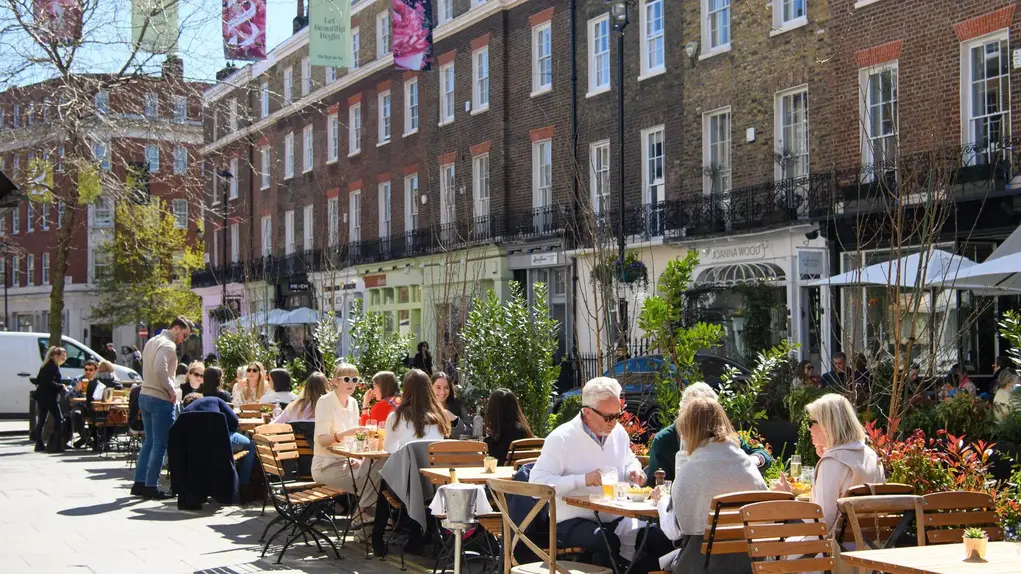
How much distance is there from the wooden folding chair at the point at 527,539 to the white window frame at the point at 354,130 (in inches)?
1374

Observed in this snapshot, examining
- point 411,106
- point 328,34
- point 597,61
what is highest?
point 411,106

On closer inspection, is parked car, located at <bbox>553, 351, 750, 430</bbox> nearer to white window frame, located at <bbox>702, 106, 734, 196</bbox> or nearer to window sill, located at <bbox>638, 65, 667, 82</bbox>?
white window frame, located at <bbox>702, 106, 734, 196</bbox>

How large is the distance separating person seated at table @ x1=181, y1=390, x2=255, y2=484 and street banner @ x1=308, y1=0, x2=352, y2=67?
7.94m

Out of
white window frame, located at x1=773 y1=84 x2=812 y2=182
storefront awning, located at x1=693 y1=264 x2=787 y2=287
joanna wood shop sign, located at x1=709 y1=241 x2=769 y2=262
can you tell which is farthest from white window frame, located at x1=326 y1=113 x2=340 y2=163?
white window frame, located at x1=773 y1=84 x2=812 y2=182

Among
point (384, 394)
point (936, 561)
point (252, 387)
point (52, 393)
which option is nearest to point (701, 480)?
point (936, 561)

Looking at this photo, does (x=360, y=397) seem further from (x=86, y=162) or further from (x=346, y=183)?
(x=346, y=183)

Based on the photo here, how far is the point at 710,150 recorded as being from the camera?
25.9 metres

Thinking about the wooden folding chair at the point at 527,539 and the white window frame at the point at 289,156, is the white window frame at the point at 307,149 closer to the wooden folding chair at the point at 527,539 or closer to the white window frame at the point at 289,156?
the white window frame at the point at 289,156

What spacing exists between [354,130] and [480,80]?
29.4 feet

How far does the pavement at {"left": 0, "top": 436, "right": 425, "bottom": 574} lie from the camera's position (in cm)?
989

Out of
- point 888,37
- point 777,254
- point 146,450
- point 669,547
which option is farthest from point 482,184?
point 669,547

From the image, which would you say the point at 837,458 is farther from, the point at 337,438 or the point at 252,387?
the point at 252,387

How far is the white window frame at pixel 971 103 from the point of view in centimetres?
1923

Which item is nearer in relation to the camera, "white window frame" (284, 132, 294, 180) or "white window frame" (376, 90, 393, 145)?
"white window frame" (376, 90, 393, 145)
